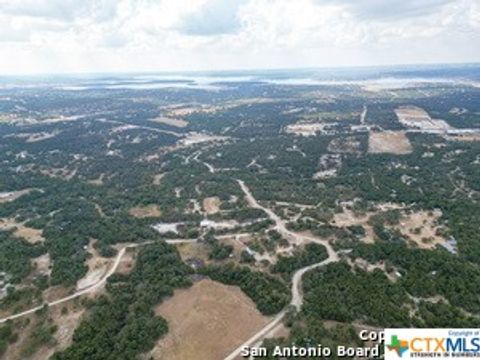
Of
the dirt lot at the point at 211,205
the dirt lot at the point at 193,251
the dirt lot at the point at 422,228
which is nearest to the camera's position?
the dirt lot at the point at 193,251

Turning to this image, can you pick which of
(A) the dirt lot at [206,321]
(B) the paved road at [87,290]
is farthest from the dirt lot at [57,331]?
(A) the dirt lot at [206,321]

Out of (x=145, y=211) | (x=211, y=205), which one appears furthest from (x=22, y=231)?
(x=211, y=205)

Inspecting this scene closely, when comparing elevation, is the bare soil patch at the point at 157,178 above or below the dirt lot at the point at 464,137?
above

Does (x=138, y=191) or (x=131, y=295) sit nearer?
(x=131, y=295)

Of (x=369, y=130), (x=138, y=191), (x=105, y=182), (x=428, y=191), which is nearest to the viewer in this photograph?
(x=428, y=191)

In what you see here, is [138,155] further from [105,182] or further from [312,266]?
[312,266]

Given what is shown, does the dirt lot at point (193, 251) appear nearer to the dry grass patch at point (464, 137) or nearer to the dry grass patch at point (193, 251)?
the dry grass patch at point (193, 251)

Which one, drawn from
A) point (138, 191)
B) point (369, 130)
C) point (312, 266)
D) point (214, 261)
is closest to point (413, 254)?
point (312, 266)
